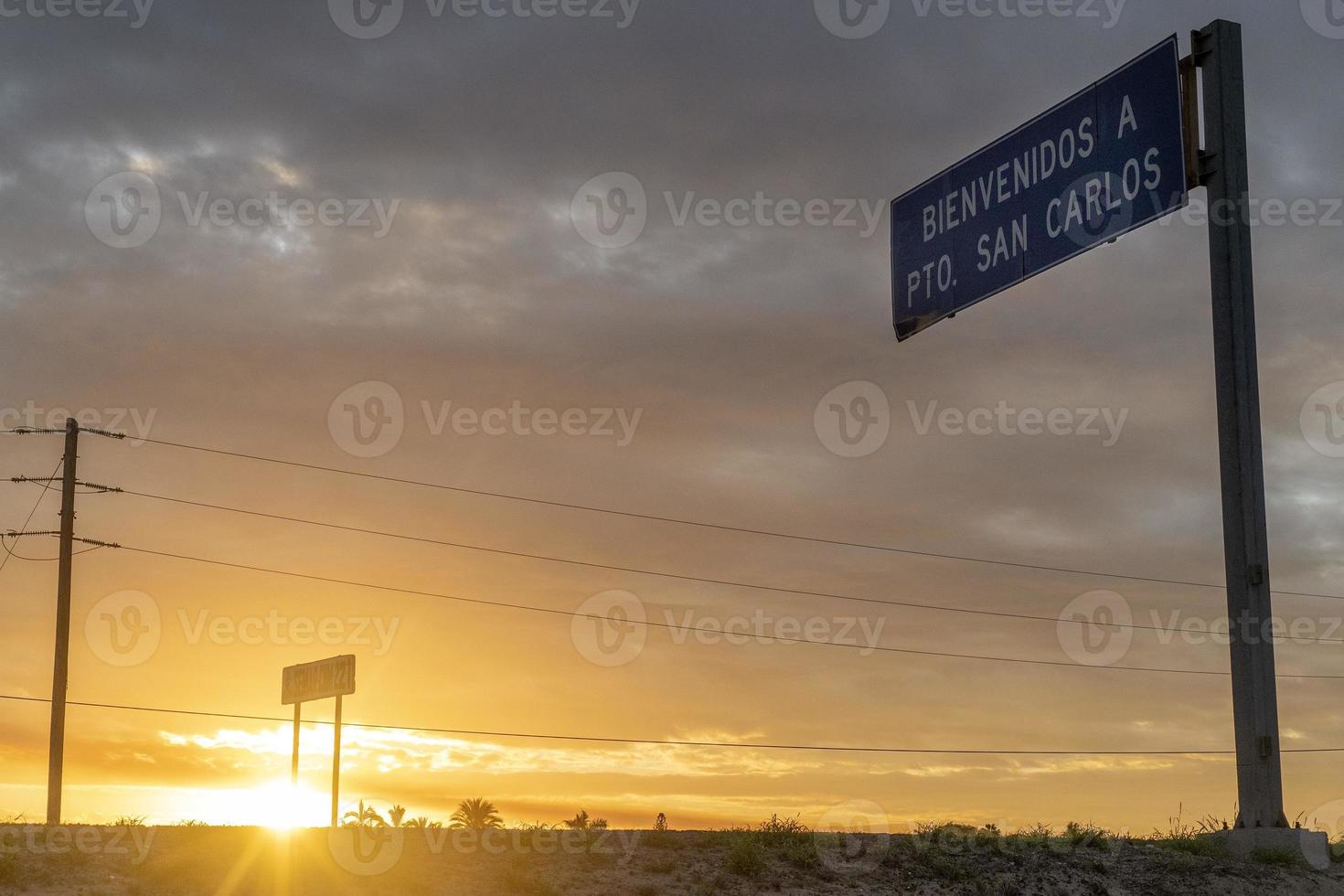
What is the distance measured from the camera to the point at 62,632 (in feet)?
121

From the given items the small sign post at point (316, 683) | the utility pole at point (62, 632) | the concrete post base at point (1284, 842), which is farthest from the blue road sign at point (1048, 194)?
the utility pole at point (62, 632)

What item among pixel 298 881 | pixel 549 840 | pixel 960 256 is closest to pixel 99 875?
pixel 298 881

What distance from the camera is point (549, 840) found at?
1315 cm

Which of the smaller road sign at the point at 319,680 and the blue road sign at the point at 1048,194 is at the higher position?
the blue road sign at the point at 1048,194

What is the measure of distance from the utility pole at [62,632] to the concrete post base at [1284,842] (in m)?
28.0

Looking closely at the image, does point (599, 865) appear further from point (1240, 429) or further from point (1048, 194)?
point (1240, 429)

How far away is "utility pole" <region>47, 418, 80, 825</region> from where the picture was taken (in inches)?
1364

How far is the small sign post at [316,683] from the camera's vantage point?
30.8 meters

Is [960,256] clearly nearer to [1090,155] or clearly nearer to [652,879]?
[1090,155]

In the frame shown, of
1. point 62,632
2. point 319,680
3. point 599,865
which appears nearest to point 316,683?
point 319,680

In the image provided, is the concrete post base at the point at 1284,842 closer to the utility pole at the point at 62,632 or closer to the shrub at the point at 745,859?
the shrub at the point at 745,859

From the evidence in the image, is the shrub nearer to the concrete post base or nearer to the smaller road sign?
the concrete post base

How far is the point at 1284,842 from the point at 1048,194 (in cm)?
751

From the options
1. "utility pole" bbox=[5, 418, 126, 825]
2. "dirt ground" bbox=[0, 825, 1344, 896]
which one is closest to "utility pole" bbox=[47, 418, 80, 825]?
"utility pole" bbox=[5, 418, 126, 825]
